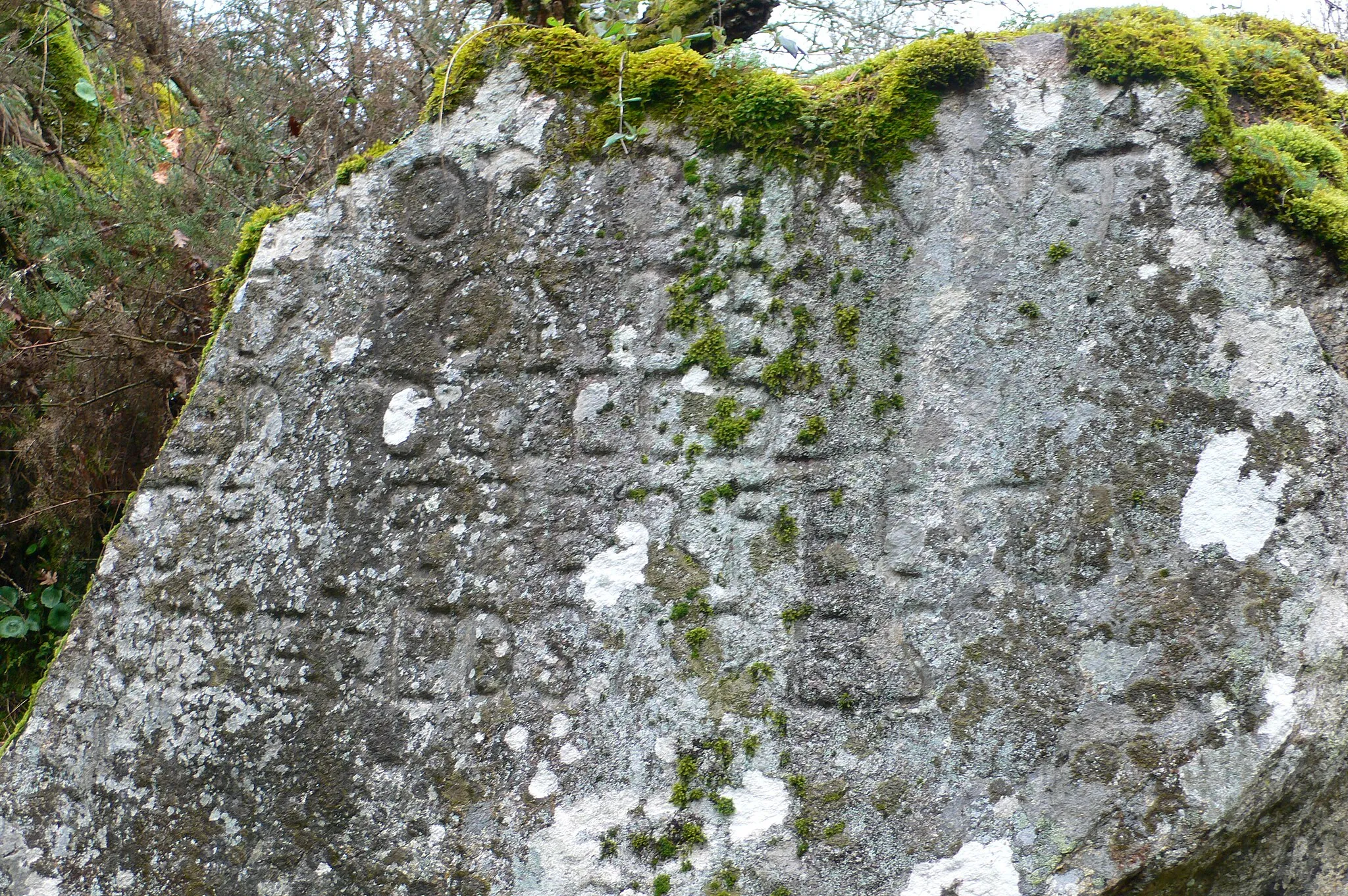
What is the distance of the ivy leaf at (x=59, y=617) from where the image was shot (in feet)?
12.3

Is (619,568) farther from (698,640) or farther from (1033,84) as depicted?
(1033,84)

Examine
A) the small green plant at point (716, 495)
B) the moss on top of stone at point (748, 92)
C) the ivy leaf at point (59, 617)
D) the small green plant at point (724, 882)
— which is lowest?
the ivy leaf at point (59, 617)

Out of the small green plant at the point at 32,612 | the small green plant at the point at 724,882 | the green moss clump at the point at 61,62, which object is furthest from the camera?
the green moss clump at the point at 61,62

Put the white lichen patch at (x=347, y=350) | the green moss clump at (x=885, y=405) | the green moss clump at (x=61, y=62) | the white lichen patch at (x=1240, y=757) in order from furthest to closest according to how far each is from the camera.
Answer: the green moss clump at (x=61, y=62) < the white lichen patch at (x=347, y=350) < the green moss clump at (x=885, y=405) < the white lichen patch at (x=1240, y=757)

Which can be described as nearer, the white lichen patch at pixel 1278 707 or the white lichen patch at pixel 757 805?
the white lichen patch at pixel 1278 707

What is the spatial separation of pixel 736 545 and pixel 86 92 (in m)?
4.27

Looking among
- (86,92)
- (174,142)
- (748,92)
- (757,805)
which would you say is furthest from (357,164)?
(86,92)

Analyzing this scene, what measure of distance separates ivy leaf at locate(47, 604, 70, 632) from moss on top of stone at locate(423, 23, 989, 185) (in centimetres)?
269

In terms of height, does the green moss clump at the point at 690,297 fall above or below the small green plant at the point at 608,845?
above

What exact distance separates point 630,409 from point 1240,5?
191cm

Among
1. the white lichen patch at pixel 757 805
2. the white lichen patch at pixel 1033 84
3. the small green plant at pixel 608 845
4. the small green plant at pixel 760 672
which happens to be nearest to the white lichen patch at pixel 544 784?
the small green plant at pixel 608 845

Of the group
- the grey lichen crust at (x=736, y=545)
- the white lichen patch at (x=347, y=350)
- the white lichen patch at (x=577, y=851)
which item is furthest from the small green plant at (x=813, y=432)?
the white lichen patch at (x=347, y=350)

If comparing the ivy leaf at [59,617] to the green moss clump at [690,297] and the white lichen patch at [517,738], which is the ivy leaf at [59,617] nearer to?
the white lichen patch at [517,738]

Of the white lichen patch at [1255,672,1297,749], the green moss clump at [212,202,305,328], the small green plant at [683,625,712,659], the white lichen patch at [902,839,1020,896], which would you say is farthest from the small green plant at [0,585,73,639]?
the white lichen patch at [1255,672,1297,749]
